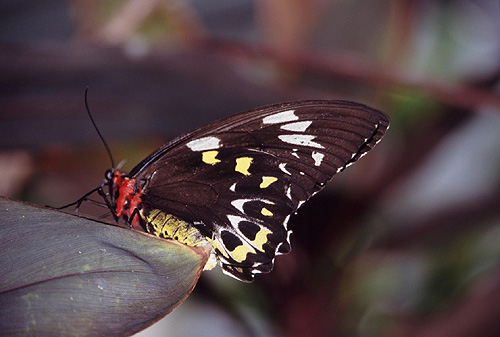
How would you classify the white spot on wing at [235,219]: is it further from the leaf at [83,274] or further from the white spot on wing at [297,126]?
the leaf at [83,274]

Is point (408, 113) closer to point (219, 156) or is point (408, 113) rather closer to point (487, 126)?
point (487, 126)

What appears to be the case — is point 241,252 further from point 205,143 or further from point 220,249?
point 205,143

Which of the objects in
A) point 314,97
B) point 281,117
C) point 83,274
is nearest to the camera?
point 83,274

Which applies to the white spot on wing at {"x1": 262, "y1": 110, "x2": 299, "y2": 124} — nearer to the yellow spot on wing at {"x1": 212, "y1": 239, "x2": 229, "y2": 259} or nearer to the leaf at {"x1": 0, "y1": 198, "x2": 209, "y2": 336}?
the yellow spot on wing at {"x1": 212, "y1": 239, "x2": 229, "y2": 259}

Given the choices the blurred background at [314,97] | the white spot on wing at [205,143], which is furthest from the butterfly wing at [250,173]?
the blurred background at [314,97]

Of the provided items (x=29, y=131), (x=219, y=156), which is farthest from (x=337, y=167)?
(x=29, y=131)

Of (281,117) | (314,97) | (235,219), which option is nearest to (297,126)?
(281,117)
